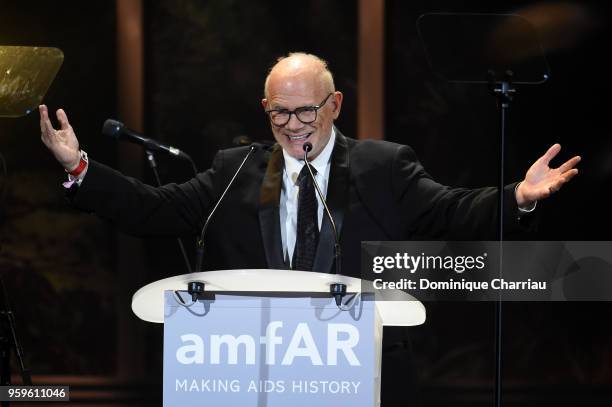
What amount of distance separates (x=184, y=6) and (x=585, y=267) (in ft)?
6.34

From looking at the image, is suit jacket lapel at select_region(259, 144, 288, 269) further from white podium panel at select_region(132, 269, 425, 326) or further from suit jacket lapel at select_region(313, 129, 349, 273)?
white podium panel at select_region(132, 269, 425, 326)

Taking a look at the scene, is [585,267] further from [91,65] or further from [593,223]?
[91,65]

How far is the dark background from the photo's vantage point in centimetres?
389

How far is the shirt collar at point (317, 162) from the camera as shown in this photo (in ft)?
8.91

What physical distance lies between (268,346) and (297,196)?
870 millimetres

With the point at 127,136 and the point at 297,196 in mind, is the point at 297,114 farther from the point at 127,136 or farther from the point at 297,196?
the point at 127,136

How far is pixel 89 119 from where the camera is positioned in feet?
12.8

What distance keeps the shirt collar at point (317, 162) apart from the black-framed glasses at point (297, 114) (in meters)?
0.11

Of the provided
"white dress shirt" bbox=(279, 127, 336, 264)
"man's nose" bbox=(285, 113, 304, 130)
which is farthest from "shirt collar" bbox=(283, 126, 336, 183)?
"man's nose" bbox=(285, 113, 304, 130)

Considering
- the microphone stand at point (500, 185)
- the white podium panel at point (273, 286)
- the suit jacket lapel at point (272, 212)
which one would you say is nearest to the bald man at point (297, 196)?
the suit jacket lapel at point (272, 212)

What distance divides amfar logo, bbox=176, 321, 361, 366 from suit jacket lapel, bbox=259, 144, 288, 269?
29.2 inches

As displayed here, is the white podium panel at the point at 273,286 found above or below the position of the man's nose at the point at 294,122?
below

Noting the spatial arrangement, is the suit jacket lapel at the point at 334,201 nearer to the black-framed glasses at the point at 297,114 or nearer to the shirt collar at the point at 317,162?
the shirt collar at the point at 317,162

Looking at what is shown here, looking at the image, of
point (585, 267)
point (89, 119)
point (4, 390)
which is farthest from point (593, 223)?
point (4, 390)
